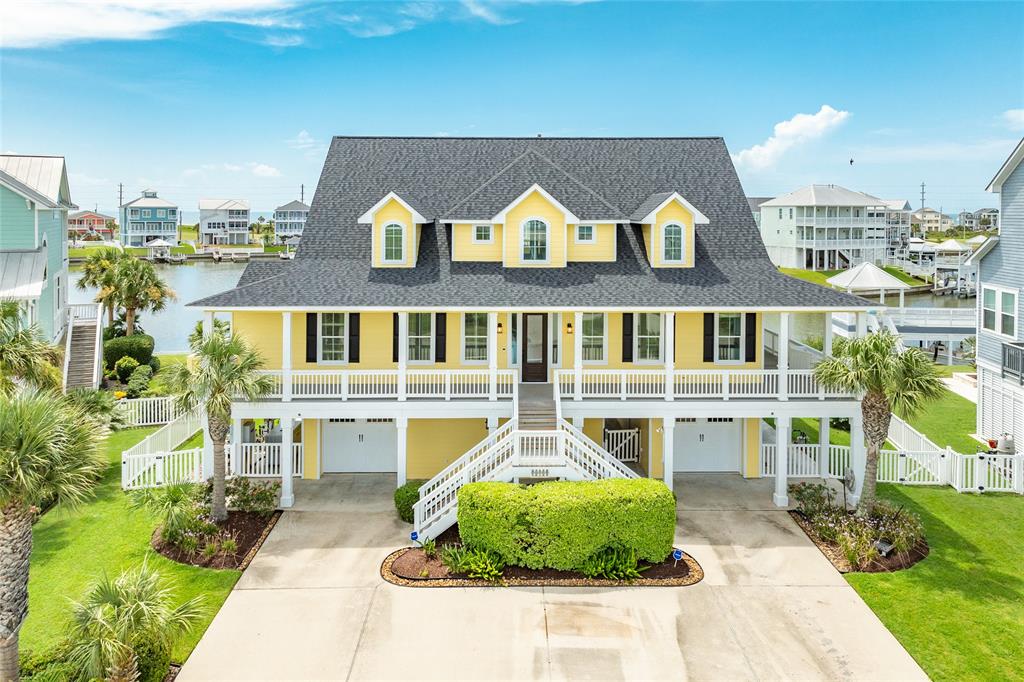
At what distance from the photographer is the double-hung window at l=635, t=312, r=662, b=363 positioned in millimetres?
22734

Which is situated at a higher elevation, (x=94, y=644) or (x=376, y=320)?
(x=376, y=320)

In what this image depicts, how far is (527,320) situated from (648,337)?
147 inches

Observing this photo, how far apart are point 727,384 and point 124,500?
16.9m

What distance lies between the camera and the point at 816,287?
21.6 m

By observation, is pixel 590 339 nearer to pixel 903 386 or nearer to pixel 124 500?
pixel 903 386

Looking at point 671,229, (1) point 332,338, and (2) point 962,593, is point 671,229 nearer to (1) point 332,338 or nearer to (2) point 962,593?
(1) point 332,338

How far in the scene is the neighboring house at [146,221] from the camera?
13290 centimetres

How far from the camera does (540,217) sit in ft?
73.2

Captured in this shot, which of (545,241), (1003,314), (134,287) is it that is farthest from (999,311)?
(134,287)

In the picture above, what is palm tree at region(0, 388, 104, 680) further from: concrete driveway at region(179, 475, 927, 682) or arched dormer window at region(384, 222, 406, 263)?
arched dormer window at region(384, 222, 406, 263)

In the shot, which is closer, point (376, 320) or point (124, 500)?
point (124, 500)

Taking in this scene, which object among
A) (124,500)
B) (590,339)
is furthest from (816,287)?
(124,500)

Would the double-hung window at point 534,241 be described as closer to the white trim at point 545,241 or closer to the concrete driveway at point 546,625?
the white trim at point 545,241

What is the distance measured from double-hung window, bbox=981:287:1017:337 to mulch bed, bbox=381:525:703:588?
1504cm
